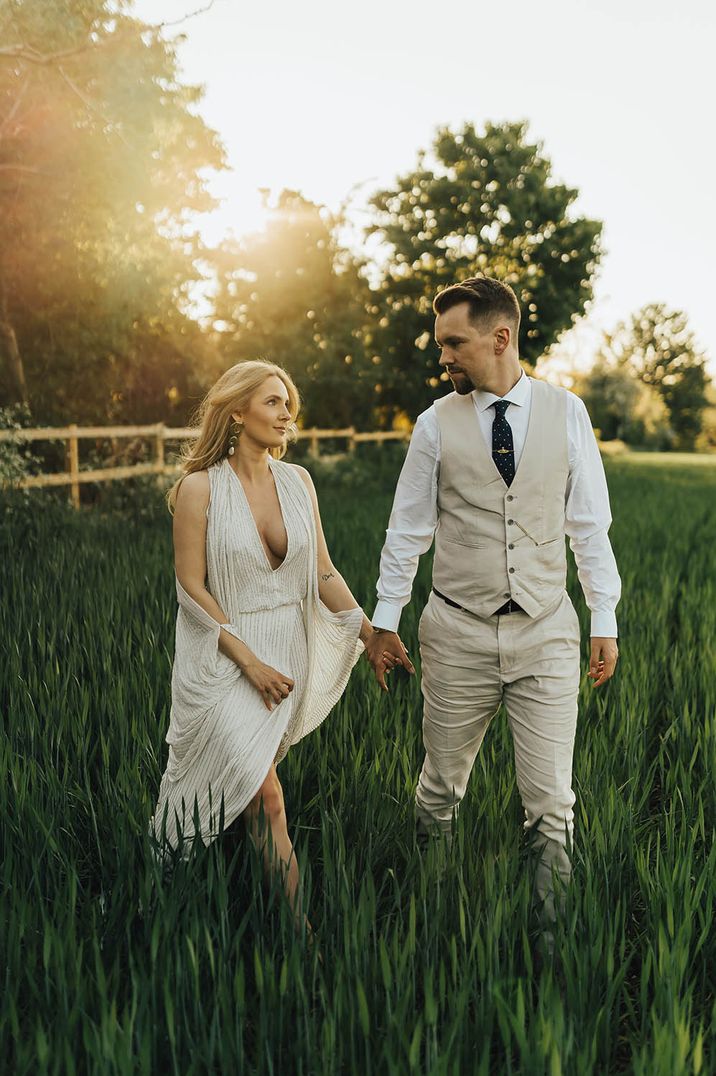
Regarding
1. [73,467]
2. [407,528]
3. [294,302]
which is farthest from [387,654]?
[294,302]

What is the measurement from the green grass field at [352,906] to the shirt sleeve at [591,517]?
53cm

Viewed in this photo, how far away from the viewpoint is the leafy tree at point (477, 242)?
28.0m

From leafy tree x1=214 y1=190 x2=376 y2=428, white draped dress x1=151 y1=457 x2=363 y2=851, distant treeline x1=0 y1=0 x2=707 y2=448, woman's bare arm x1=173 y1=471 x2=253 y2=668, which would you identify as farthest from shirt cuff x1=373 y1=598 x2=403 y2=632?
leafy tree x1=214 y1=190 x2=376 y2=428

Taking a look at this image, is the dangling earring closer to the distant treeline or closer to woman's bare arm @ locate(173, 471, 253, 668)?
woman's bare arm @ locate(173, 471, 253, 668)

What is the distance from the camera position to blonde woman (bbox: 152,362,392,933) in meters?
2.56

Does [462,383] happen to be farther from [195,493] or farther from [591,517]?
[195,493]

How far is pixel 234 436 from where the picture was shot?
107 inches

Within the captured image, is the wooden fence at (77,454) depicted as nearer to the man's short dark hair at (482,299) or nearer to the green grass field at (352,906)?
the green grass field at (352,906)

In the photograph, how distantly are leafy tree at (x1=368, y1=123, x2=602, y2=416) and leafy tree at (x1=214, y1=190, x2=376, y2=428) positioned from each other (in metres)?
4.23

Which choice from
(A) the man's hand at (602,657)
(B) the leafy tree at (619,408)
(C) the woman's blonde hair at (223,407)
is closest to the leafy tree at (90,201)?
(C) the woman's blonde hair at (223,407)

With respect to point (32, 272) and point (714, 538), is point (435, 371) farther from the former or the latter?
point (714, 538)

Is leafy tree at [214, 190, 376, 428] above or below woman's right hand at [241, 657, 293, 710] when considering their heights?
above

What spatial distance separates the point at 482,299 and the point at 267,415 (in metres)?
0.63

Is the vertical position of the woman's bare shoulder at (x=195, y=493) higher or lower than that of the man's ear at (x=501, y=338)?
lower
